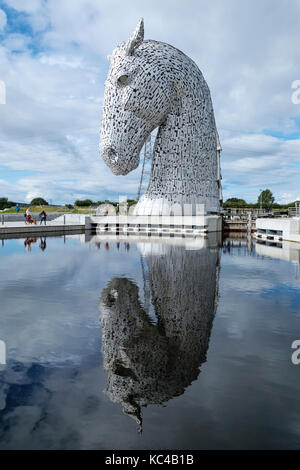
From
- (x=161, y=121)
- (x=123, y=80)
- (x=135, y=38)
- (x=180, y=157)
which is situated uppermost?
(x=135, y=38)

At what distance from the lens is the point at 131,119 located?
1545cm

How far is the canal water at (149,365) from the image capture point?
6.52ft

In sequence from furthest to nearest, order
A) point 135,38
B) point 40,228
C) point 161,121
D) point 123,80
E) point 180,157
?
point 40,228 < point 180,157 < point 161,121 < point 123,80 < point 135,38

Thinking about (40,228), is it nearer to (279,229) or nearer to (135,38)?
(135,38)

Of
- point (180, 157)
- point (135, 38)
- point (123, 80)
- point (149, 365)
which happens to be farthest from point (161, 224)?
point (149, 365)

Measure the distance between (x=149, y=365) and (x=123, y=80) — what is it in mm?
14359

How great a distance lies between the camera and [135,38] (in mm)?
14531

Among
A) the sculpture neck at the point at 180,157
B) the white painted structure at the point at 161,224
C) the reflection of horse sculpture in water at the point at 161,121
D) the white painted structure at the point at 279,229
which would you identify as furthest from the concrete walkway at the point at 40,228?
the white painted structure at the point at 279,229

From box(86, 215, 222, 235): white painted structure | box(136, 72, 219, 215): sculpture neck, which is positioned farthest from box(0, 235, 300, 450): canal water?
box(136, 72, 219, 215): sculpture neck

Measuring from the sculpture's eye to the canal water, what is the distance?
11600mm

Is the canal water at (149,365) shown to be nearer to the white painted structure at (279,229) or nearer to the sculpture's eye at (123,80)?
the white painted structure at (279,229)

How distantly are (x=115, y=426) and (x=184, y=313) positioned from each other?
2.29m

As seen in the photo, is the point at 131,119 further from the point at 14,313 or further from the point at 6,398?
the point at 6,398

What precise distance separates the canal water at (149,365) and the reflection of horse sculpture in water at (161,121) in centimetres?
1109
